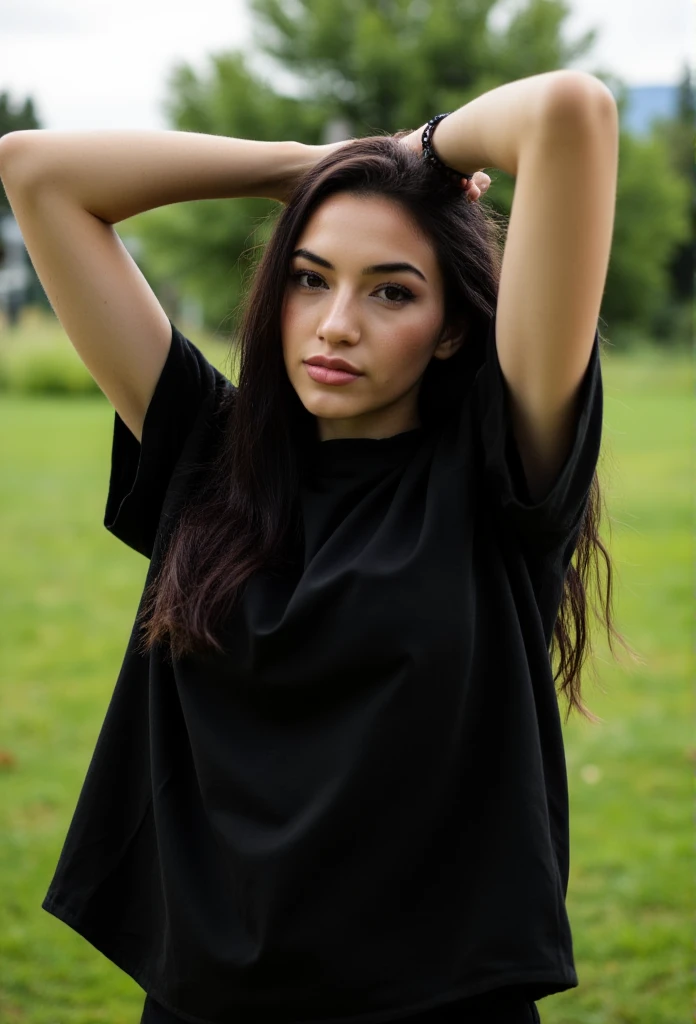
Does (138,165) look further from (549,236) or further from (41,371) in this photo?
(41,371)

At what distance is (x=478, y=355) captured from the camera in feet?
6.42

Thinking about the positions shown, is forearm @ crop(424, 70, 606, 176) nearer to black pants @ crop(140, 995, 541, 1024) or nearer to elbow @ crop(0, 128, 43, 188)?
elbow @ crop(0, 128, 43, 188)

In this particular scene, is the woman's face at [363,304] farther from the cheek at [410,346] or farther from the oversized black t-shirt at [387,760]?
the oversized black t-shirt at [387,760]

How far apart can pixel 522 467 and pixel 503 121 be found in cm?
50

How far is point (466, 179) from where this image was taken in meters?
1.90

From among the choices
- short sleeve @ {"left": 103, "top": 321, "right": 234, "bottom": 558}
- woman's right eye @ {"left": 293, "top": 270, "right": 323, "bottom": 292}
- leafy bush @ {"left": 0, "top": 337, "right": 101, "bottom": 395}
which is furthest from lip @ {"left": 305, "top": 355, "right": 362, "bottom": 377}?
leafy bush @ {"left": 0, "top": 337, "right": 101, "bottom": 395}

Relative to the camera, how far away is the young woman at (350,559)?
1665mm

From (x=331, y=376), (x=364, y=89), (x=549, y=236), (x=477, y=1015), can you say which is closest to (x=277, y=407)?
(x=331, y=376)

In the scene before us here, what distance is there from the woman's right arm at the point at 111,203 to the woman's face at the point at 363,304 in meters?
0.25

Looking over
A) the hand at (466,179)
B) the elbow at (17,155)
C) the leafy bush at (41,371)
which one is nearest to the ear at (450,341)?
the hand at (466,179)

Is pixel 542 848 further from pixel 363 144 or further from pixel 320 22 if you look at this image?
pixel 320 22

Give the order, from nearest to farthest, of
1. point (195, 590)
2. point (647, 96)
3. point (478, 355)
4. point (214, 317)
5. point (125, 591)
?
point (195, 590) → point (478, 355) → point (125, 591) → point (214, 317) → point (647, 96)

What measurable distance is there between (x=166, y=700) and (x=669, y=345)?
28.8 m

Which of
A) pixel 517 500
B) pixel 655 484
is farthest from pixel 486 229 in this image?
pixel 655 484
